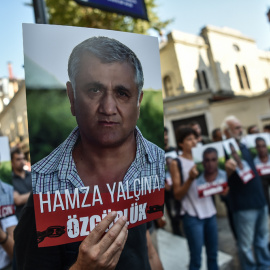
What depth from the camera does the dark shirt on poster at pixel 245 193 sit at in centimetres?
281

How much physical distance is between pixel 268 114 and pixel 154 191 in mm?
10416

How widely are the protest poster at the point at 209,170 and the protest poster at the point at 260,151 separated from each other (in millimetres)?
579

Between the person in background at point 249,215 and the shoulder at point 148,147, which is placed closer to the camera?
the shoulder at point 148,147

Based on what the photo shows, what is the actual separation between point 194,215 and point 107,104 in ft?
6.75

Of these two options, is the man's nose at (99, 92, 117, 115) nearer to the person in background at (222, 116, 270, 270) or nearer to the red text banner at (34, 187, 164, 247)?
the red text banner at (34, 187, 164, 247)

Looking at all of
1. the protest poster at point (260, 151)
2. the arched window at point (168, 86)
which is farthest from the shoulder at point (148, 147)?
the arched window at point (168, 86)

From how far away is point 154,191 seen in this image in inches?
39.7

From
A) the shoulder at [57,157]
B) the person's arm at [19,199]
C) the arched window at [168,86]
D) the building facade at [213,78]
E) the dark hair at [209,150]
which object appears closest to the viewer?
the shoulder at [57,157]

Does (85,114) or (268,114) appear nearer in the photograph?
(85,114)

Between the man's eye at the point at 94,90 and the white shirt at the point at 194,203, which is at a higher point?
the man's eye at the point at 94,90

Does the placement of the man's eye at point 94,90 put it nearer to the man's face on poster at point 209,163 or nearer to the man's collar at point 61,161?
the man's collar at point 61,161

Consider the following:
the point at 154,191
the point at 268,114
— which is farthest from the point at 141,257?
the point at 268,114

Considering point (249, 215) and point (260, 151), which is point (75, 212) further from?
point (260, 151)

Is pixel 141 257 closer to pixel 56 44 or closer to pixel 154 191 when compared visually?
pixel 154 191
